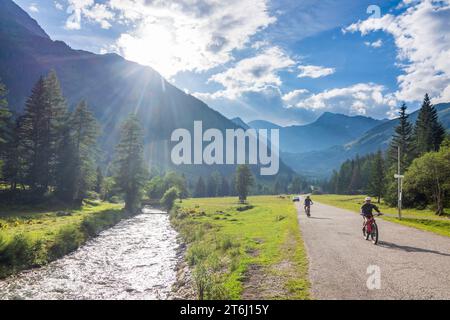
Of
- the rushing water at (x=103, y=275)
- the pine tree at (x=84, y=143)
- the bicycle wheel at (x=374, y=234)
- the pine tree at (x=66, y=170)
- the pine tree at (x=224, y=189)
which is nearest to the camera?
the rushing water at (x=103, y=275)

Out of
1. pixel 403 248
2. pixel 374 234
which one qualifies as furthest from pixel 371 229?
pixel 403 248

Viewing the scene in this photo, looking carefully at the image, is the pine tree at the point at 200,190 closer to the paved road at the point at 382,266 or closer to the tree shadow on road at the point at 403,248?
the paved road at the point at 382,266

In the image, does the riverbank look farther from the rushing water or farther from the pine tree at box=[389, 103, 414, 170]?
the pine tree at box=[389, 103, 414, 170]

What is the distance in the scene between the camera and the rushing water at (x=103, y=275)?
1639cm

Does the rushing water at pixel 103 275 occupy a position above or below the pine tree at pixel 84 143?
below

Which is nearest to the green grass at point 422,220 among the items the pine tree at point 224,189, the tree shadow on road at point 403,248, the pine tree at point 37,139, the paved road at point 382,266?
the paved road at point 382,266

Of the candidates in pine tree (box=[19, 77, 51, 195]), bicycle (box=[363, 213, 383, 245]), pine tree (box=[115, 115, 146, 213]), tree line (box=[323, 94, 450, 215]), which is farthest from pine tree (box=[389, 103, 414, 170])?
pine tree (box=[19, 77, 51, 195])

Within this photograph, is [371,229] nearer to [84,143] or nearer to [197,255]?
[197,255]

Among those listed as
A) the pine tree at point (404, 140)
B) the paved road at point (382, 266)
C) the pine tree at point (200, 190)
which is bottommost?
the pine tree at point (200, 190)

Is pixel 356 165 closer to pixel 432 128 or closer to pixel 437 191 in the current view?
pixel 432 128

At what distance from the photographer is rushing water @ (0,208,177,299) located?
16.4 m

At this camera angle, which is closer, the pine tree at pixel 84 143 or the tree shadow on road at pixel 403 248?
the tree shadow on road at pixel 403 248

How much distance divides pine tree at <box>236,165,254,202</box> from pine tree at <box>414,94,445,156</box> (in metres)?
44.9

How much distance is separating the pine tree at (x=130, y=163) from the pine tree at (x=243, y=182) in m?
40.4
